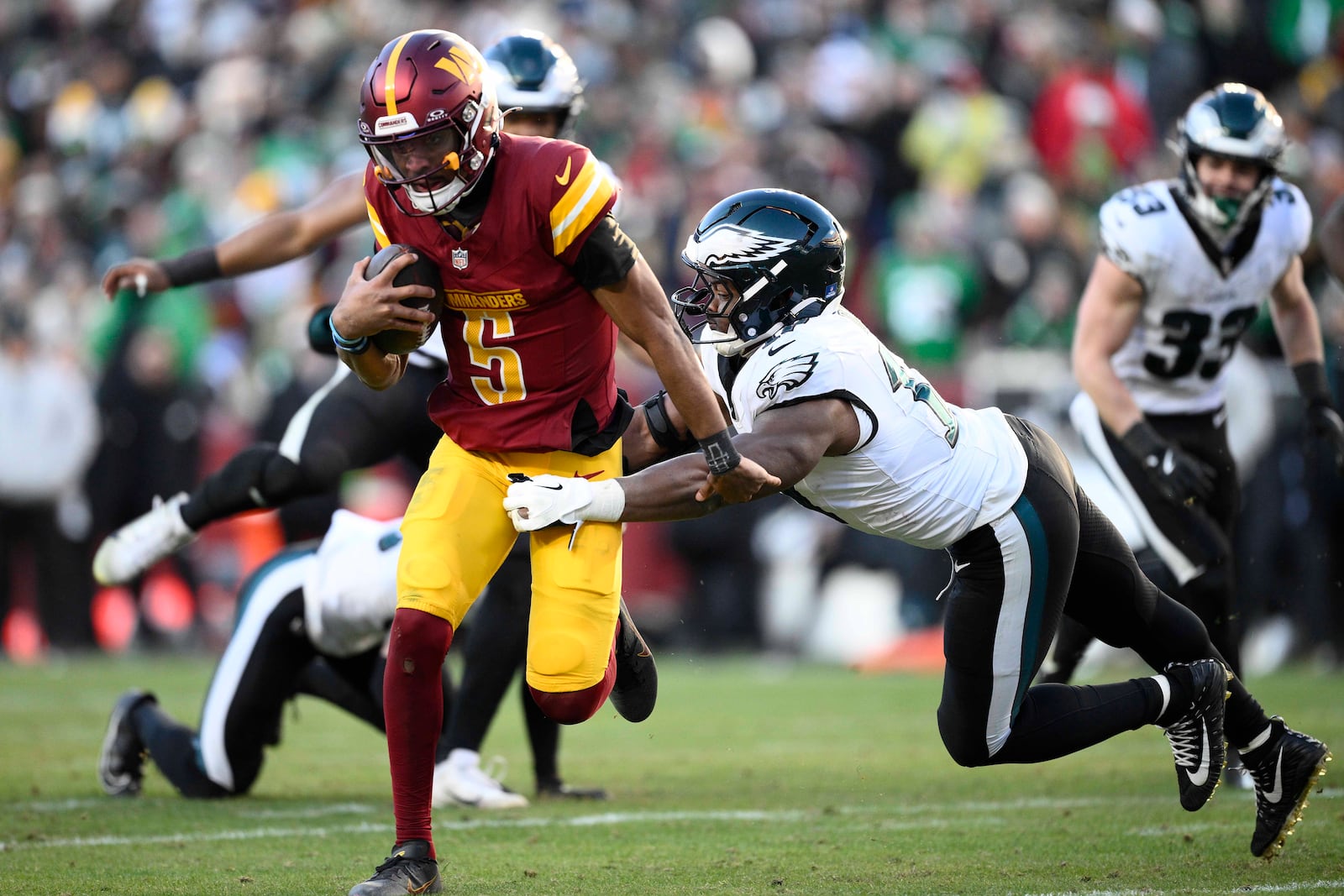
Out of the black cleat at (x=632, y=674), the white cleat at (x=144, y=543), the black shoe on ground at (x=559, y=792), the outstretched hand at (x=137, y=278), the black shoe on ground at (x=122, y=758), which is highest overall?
the outstretched hand at (x=137, y=278)

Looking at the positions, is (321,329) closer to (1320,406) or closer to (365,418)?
(365,418)

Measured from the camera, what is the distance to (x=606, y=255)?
3.91m

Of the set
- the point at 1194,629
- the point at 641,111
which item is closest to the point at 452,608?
the point at 1194,629

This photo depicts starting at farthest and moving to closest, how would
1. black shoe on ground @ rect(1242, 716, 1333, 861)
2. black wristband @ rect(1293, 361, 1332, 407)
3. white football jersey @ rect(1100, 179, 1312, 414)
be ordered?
black wristband @ rect(1293, 361, 1332, 407), white football jersey @ rect(1100, 179, 1312, 414), black shoe on ground @ rect(1242, 716, 1333, 861)

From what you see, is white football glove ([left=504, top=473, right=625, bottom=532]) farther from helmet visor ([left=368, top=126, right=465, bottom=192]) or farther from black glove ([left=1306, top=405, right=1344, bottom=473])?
black glove ([left=1306, top=405, right=1344, bottom=473])

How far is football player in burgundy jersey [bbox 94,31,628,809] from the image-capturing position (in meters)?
5.34

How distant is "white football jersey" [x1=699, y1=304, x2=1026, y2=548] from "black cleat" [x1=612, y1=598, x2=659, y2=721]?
59cm

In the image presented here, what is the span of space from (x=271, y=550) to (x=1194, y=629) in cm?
770

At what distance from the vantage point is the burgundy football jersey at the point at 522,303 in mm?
3928

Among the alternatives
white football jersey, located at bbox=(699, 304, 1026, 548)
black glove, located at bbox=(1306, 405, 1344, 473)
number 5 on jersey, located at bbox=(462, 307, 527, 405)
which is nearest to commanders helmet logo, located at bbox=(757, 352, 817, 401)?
white football jersey, located at bbox=(699, 304, 1026, 548)

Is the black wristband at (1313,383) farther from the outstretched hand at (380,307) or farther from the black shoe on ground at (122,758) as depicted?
the black shoe on ground at (122,758)

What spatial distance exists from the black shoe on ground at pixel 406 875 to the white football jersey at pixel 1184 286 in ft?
9.64

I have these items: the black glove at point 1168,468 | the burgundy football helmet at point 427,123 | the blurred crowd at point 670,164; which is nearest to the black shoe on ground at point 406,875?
the burgundy football helmet at point 427,123

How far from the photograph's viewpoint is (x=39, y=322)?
11.6 m
